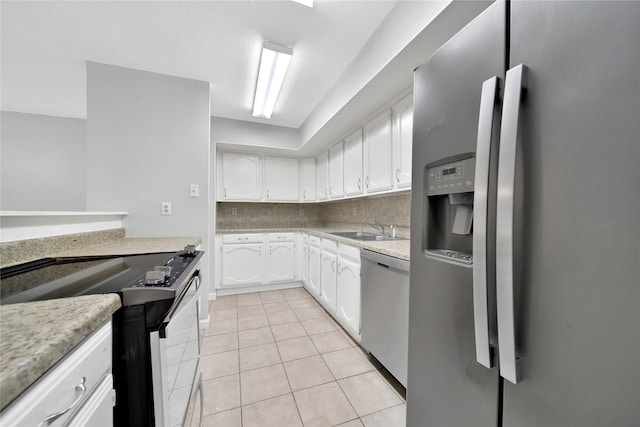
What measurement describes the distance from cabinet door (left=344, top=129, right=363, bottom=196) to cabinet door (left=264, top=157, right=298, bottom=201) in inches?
46.7

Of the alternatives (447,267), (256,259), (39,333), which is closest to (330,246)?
(256,259)

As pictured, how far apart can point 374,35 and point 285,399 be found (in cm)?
241

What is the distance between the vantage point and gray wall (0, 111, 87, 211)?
9.41 ft

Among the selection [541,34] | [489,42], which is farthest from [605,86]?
[489,42]

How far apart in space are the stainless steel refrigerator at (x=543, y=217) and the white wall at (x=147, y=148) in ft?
6.77

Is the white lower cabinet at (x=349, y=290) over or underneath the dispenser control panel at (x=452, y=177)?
underneath

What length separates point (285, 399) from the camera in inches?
55.4

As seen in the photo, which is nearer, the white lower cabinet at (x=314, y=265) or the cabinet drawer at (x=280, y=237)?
the white lower cabinet at (x=314, y=265)

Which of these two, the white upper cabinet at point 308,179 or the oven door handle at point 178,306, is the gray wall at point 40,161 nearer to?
the white upper cabinet at point 308,179

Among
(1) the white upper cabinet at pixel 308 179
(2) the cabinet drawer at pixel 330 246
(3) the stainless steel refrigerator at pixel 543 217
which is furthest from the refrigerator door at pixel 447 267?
(1) the white upper cabinet at pixel 308 179

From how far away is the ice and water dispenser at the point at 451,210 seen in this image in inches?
31.1

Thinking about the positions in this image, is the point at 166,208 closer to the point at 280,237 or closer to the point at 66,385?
the point at 280,237

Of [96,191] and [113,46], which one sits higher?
[113,46]

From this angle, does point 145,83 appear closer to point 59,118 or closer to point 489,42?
point 59,118
